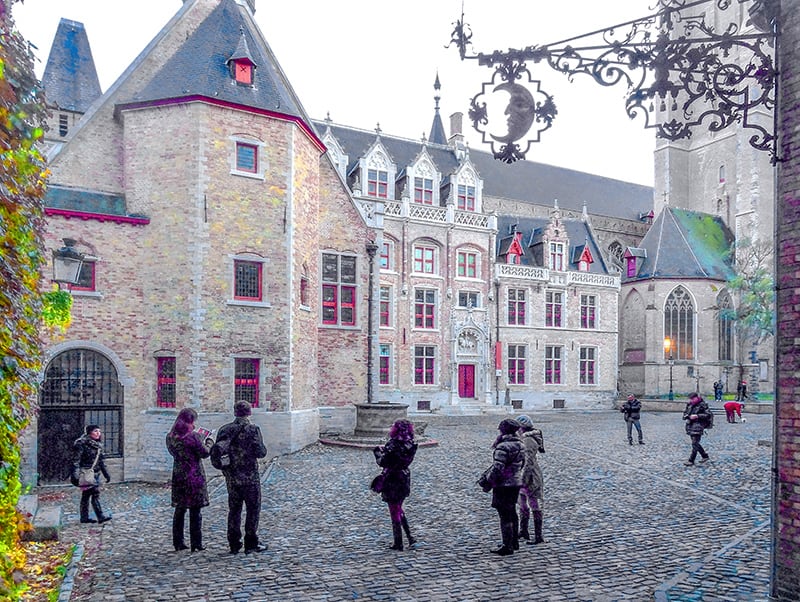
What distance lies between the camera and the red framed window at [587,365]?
39.2m

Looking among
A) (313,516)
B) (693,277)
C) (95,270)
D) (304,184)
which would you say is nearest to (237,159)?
(304,184)

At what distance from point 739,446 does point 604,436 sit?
14.8 feet

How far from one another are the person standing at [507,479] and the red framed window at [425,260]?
1053 inches

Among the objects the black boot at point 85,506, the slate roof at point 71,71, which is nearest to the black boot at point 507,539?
the black boot at point 85,506

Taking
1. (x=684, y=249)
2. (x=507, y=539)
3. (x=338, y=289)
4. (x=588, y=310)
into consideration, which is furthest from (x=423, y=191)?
(x=507, y=539)

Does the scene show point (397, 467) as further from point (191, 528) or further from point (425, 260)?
point (425, 260)

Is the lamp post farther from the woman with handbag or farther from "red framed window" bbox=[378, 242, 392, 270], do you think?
the woman with handbag

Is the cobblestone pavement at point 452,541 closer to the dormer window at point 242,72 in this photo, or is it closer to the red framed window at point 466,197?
Result: the dormer window at point 242,72

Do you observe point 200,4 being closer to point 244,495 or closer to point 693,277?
point 244,495

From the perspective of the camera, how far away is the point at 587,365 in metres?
39.4

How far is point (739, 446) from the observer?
720 inches

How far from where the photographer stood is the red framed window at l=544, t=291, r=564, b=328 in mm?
38594

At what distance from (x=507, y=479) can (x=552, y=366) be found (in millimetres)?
31742

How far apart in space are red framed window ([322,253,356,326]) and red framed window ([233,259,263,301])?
163 inches
